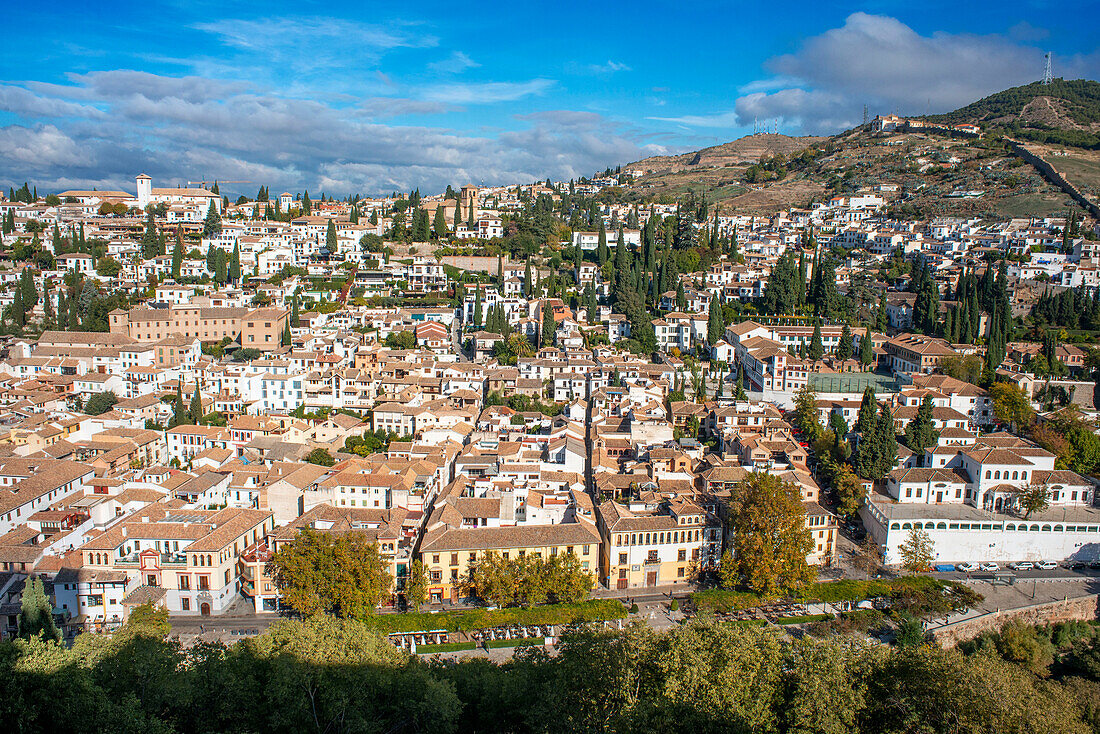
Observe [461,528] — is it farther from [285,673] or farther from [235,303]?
[235,303]

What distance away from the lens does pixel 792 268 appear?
47.3m

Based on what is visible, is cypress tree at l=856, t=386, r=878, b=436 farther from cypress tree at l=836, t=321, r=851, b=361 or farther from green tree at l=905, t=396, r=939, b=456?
cypress tree at l=836, t=321, r=851, b=361

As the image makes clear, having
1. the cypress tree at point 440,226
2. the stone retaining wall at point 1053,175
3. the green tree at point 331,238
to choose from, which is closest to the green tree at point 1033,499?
the stone retaining wall at point 1053,175

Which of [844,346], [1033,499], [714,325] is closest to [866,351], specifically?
[844,346]

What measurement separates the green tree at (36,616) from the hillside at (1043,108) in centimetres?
10292

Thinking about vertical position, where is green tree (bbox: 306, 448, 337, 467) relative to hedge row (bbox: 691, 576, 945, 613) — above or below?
above

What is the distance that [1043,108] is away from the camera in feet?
298

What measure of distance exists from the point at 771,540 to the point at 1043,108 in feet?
313

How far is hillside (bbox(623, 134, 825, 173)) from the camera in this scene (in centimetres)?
11056

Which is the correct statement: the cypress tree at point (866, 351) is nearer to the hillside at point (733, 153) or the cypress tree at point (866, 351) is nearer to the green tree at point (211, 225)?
the green tree at point (211, 225)

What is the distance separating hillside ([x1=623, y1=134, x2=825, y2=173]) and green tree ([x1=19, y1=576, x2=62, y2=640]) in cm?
10293

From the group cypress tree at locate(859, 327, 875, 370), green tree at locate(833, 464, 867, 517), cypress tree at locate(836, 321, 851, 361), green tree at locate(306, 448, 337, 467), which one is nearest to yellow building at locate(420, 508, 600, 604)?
green tree at locate(306, 448, 337, 467)

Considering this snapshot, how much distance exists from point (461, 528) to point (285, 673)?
31.9ft

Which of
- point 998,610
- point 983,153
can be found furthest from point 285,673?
point 983,153
